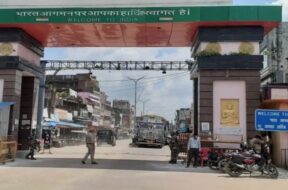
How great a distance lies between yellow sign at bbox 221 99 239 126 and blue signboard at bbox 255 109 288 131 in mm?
2076

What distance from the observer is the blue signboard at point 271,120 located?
21266 mm

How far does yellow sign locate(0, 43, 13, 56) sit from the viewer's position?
24.7m

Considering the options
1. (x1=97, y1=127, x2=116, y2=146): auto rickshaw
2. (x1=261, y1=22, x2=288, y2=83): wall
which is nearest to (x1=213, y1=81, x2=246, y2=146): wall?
(x1=261, y1=22, x2=288, y2=83): wall

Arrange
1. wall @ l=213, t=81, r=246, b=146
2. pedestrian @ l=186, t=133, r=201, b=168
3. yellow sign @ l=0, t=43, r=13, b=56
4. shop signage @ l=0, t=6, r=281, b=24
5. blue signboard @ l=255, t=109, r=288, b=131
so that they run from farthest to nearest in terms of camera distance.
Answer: yellow sign @ l=0, t=43, r=13, b=56, wall @ l=213, t=81, r=246, b=146, shop signage @ l=0, t=6, r=281, b=24, pedestrian @ l=186, t=133, r=201, b=168, blue signboard @ l=255, t=109, r=288, b=131

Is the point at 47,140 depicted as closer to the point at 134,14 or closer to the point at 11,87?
the point at 11,87

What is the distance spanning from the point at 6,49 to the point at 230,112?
1253 centimetres

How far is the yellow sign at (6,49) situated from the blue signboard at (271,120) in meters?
13.4

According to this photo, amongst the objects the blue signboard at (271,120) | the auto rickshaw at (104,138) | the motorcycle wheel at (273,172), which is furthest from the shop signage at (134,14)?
the auto rickshaw at (104,138)

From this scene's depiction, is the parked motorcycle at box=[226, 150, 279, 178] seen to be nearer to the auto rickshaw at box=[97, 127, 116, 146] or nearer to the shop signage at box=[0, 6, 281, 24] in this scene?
the shop signage at box=[0, 6, 281, 24]

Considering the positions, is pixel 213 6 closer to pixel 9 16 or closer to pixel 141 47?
pixel 141 47

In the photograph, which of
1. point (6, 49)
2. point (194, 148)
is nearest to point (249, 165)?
point (194, 148)

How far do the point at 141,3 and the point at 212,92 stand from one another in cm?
598

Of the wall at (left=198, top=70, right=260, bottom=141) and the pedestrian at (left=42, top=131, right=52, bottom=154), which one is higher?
the wall at (left=198, top=70, right=260, bottom=141)

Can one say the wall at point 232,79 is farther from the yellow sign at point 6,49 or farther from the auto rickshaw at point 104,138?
the auto rickshaw at point 104,138
